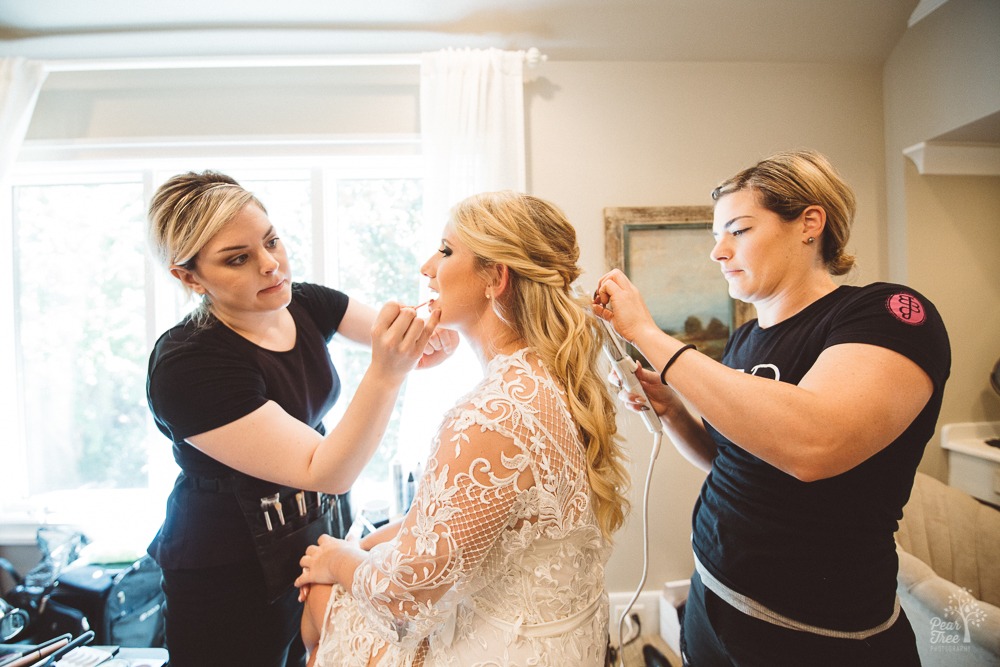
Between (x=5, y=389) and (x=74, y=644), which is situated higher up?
(x=5, y=389)

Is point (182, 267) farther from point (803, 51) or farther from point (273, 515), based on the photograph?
point (803, 51)

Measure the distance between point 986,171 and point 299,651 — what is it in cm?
315

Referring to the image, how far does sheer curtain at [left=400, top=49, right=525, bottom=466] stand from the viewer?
1881mm

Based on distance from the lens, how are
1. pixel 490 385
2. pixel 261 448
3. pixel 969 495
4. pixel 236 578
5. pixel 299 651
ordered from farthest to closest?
pixel 969 495
pixel 299 651
pixel 236 578
pixel 261 448
pixel 490 385

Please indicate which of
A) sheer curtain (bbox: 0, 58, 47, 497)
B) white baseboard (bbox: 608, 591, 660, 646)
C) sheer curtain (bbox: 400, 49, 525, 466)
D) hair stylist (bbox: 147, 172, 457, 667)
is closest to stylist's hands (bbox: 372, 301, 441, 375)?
hair stylist (bbox: 147, 172, 457, 667)

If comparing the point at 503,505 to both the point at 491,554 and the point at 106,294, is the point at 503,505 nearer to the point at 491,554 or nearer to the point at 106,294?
the point at 491,554

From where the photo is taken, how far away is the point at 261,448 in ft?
3.27

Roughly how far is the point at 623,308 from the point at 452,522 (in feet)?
1.76

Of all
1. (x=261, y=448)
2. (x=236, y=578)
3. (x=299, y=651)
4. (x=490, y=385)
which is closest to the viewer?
(x=490, y=385)

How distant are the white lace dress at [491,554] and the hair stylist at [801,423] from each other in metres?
0.28

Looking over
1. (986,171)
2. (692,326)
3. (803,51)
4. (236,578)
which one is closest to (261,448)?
(236,578)

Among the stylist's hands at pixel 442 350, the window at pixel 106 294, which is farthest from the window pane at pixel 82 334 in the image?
the stylist's hands at pixel 442 350

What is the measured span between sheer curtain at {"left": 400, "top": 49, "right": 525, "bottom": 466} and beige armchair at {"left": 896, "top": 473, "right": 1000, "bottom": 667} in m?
1.61

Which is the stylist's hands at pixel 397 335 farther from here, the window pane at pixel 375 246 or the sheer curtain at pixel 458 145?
the window pane at pixel 375 246
